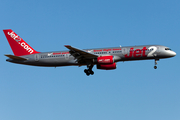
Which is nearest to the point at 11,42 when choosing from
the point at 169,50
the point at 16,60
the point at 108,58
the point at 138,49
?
the point at 16,60

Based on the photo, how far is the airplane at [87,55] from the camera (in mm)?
49031

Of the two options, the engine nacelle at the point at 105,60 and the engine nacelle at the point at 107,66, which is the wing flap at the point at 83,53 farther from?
the engine nacelle at the point at 107,66

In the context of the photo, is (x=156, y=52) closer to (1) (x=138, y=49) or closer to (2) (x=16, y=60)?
(1) (x=138, y=49)

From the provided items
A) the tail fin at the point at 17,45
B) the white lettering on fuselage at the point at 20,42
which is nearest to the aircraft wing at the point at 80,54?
the tail fin at the point at 17,45

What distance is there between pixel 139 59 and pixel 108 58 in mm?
5352

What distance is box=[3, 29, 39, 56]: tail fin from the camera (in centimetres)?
5406

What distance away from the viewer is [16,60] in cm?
5225

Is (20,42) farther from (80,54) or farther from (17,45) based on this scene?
(80,54)

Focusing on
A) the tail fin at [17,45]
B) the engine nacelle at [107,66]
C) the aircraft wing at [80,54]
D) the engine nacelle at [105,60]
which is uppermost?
the tail fin at [17,45]

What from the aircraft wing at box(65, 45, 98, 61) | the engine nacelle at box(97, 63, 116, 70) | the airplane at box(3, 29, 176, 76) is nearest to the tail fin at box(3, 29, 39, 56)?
the airplane at box(3, 29, 176, 76)

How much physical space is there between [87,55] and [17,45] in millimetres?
14321

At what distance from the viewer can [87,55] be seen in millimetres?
48844

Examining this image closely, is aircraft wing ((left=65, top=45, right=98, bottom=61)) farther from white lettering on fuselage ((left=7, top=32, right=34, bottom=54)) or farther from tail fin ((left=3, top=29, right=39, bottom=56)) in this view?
white lettering on fuselage ((left=7, top=32, right=34, bottom=54))

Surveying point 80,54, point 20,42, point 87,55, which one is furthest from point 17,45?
point 87,55
